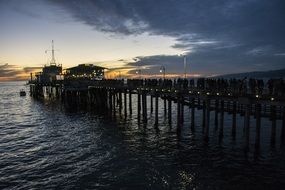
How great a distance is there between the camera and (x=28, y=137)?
35.8m

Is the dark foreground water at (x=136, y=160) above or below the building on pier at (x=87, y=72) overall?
below

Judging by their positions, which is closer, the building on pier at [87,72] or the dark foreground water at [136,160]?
the dark foreground water at [136,160]

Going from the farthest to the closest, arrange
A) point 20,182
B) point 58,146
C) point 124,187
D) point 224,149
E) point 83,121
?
point 83,121 → point 58,146 → point 224,149 → point 20,182 → point 124,187

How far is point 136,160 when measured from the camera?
24531 mm

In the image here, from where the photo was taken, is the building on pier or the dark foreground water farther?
the building on pier

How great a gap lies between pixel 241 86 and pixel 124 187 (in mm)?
15028

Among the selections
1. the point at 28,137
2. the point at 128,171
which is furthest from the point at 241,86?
the point at 28,137

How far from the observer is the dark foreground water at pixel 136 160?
19938mm

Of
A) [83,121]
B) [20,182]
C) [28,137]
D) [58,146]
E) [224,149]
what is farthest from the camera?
[83,121]

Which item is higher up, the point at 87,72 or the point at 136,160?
the point at 87,72

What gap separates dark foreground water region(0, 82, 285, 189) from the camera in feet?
65.4

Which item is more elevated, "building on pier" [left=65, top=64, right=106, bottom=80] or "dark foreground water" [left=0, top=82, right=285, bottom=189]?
"building on pier" [left=65, top=64, right=106, bottom=80]

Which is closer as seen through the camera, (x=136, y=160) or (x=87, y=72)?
(x=136, y=160)

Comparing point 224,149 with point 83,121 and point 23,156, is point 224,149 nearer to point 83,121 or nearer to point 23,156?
point 23,156
